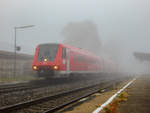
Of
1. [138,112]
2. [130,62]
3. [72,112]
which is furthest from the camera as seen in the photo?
[130,62]

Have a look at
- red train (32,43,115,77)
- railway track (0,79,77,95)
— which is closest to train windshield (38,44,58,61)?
red train (32,43,115,77)

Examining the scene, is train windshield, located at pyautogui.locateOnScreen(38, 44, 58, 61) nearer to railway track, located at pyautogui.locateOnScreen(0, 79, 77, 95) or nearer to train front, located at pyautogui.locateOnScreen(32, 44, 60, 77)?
train front, located at pyautogui.locateOnScreen(32, 44, 60, 77)

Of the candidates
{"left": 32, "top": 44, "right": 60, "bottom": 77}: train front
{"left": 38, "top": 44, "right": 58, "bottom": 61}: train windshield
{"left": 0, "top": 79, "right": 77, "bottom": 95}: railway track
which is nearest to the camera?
{"left": 0, "top": 79, "right": 77, "bottom": 95}: railway track

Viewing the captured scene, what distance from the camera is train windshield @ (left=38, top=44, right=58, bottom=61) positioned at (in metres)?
19.6

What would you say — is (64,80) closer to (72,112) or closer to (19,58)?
(19,58)

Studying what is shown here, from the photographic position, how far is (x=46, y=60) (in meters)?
19.4

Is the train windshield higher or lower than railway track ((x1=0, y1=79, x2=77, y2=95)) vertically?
higher

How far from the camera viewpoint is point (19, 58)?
106ft

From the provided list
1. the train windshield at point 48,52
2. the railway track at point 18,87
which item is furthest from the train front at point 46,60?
the railway track at point 18,87

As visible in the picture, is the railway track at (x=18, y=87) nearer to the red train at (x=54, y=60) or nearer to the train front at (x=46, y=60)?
the train front at (x=46, y=60)

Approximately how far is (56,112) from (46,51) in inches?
511

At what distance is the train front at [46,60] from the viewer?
62.0ft

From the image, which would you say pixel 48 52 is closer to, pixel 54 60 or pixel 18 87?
pixel 54 60

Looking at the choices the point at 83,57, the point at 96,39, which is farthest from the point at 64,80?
the point at 96,39
